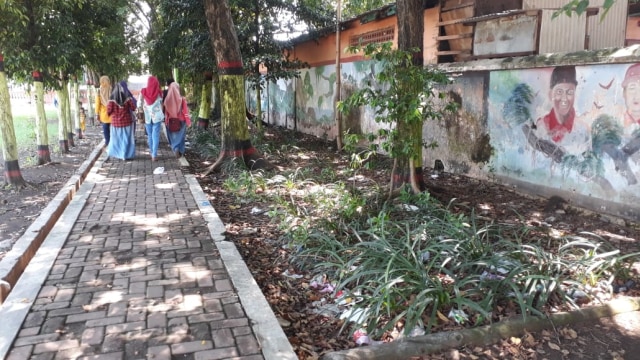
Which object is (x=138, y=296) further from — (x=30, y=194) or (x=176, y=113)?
(x=176, y=113)

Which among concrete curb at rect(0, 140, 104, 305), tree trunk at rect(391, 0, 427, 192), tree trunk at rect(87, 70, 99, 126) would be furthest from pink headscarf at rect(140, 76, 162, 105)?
tree trunk at rect(87, 70, 99, 126)

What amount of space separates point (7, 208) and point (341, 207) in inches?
190

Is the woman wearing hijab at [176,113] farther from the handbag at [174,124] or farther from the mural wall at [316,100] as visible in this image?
the mural wall at [316,100]

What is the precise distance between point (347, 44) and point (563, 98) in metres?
6.90

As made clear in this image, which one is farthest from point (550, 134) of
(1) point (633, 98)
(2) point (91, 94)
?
(2) point (91, 94)

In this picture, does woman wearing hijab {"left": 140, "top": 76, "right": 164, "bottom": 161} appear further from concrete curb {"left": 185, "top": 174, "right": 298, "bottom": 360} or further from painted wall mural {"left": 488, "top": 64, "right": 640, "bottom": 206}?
painted wall mural {"left": 488, "top": 64, "right": 640, "bottom": 206}

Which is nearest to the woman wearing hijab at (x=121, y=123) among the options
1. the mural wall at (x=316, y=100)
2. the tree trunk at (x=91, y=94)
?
the mural wall at (x=316, y=100)

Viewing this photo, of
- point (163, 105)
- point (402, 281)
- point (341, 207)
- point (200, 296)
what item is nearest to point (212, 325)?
point (200, 296)

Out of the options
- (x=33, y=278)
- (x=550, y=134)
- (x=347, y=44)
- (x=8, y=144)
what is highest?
(x=347, y=44)

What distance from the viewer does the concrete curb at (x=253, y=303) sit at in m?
3.02

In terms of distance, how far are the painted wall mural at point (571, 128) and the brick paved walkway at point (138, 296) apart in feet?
14.1

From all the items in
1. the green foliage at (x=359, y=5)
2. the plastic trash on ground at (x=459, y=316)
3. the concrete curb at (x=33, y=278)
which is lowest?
the plastic trash on ground at (x=459, y=316)

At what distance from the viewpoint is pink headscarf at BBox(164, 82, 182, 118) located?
10.2 m

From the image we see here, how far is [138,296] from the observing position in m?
3.75
